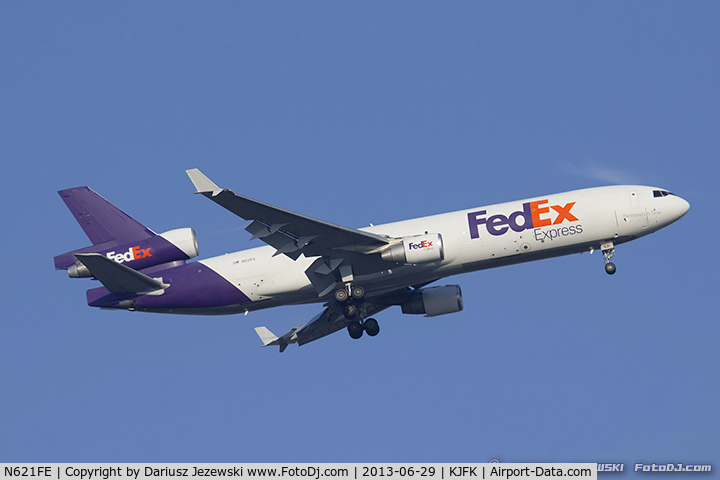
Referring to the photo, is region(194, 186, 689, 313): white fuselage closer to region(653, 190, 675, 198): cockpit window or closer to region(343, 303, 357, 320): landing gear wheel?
region(653, 190, 675, 198): cockpit window

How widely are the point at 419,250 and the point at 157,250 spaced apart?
42.8 ft

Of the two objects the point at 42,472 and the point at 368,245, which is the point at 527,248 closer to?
the point at 368,245

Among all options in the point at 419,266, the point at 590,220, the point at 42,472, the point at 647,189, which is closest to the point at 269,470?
the point at 42,472

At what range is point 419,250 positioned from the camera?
41344 millimetres

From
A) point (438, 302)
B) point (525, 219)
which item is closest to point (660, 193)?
point (525, 219)

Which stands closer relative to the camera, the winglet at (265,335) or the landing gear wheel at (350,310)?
the landing gear wheel at (350,310)

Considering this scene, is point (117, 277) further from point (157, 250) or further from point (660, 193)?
point (660, 193)

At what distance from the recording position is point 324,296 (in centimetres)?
4450

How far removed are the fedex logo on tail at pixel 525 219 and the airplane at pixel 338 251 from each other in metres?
0.05

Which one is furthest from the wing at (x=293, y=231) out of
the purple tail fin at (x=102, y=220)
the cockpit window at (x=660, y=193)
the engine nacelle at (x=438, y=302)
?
the cockpit window at (x=660, y=193)

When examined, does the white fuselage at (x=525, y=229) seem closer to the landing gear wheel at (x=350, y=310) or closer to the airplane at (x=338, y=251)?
the airplane at (x=338, y=251)

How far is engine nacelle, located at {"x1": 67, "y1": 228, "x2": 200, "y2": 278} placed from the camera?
4484 centimetres

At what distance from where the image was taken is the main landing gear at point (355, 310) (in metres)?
43.6

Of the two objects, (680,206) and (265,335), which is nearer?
(680,206)
